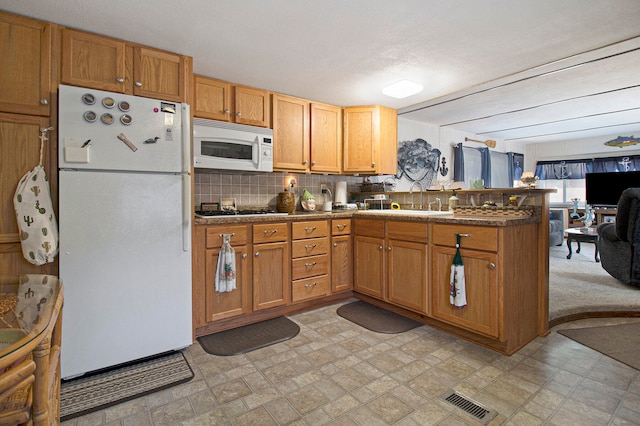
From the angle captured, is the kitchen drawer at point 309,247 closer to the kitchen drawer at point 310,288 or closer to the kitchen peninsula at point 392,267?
the kitchen peninsula at point 392,267

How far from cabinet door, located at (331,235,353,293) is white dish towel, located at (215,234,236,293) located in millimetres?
1072

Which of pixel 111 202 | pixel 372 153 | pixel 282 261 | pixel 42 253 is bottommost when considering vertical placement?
pixel 282 261

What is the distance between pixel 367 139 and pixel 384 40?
1.50 metres

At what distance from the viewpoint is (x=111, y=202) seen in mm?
2059

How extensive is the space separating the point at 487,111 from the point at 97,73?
14.8 ft

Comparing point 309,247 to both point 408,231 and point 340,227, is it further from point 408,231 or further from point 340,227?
point 408,231

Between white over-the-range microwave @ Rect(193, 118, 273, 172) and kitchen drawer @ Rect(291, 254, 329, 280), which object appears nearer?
white over-the-range microwave @ Rect(193, 118, 273, 172)

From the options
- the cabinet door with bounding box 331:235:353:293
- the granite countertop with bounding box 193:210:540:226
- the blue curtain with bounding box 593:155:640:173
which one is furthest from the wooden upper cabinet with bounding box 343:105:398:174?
the blue curtain with bounding box 593:155:640:173

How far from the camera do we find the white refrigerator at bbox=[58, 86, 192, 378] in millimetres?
1954

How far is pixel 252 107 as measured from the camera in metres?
3.09

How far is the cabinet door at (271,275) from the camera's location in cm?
277

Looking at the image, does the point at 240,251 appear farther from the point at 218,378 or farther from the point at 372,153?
the point at 372,153

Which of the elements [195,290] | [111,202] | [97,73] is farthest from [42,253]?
[97,73]

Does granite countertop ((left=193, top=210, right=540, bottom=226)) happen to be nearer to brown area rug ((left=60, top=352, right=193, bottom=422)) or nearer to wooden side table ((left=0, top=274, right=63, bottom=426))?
brown area rug ((left=60, top=352, right=193, bottom=422))
